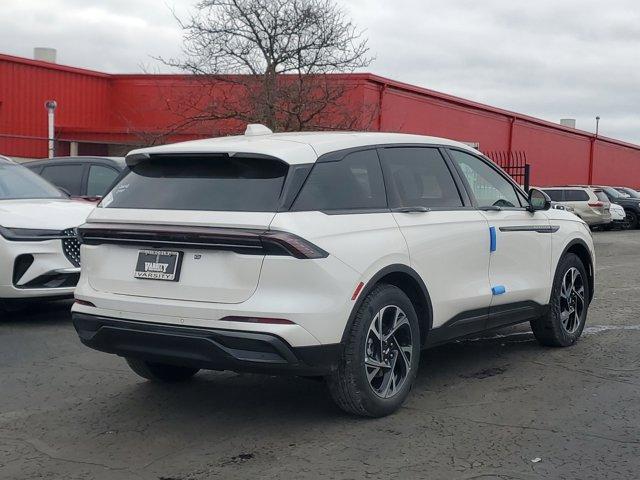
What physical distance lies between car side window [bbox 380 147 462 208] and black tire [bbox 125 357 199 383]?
76.0 inches

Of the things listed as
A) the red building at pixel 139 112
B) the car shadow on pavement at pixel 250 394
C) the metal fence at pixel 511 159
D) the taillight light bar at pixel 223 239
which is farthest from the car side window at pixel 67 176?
the metal fence at pixel 511 159

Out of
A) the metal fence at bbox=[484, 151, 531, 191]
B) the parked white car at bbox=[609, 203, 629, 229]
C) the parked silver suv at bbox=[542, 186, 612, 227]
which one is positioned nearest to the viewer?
the parked silver suv at bbox=[542, 186, 612, 227]

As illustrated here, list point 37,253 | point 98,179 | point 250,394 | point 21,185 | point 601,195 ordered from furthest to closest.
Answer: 1. point 601,195
2. point 98,179
3. point 21,185
4. point 37,253
5. point 250,394

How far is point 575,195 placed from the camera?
29.5 metres

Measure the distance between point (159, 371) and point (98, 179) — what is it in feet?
21.7

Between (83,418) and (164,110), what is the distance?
74.1 feet

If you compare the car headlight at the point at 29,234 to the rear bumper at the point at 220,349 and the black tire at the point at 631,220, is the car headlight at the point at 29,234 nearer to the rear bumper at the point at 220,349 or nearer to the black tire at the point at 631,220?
the rear bumper at the point at 220,349

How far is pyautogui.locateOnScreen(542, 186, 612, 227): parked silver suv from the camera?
28984 millimetres

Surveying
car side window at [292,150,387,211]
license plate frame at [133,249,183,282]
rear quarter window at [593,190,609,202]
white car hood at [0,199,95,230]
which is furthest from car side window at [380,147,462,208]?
Result: rear quarter window at [593,190,609,202]

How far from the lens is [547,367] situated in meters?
6.58

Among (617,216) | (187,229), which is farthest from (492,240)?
(617,216)

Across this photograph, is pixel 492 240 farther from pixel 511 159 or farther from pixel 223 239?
pixel 511 159

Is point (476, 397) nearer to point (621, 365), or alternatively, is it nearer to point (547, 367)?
point (547, 367)

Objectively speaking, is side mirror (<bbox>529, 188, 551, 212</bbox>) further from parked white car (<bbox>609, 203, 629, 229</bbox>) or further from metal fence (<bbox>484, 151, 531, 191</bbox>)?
parked white car (<bbox>609, 203, 629, 229</bbox>)
